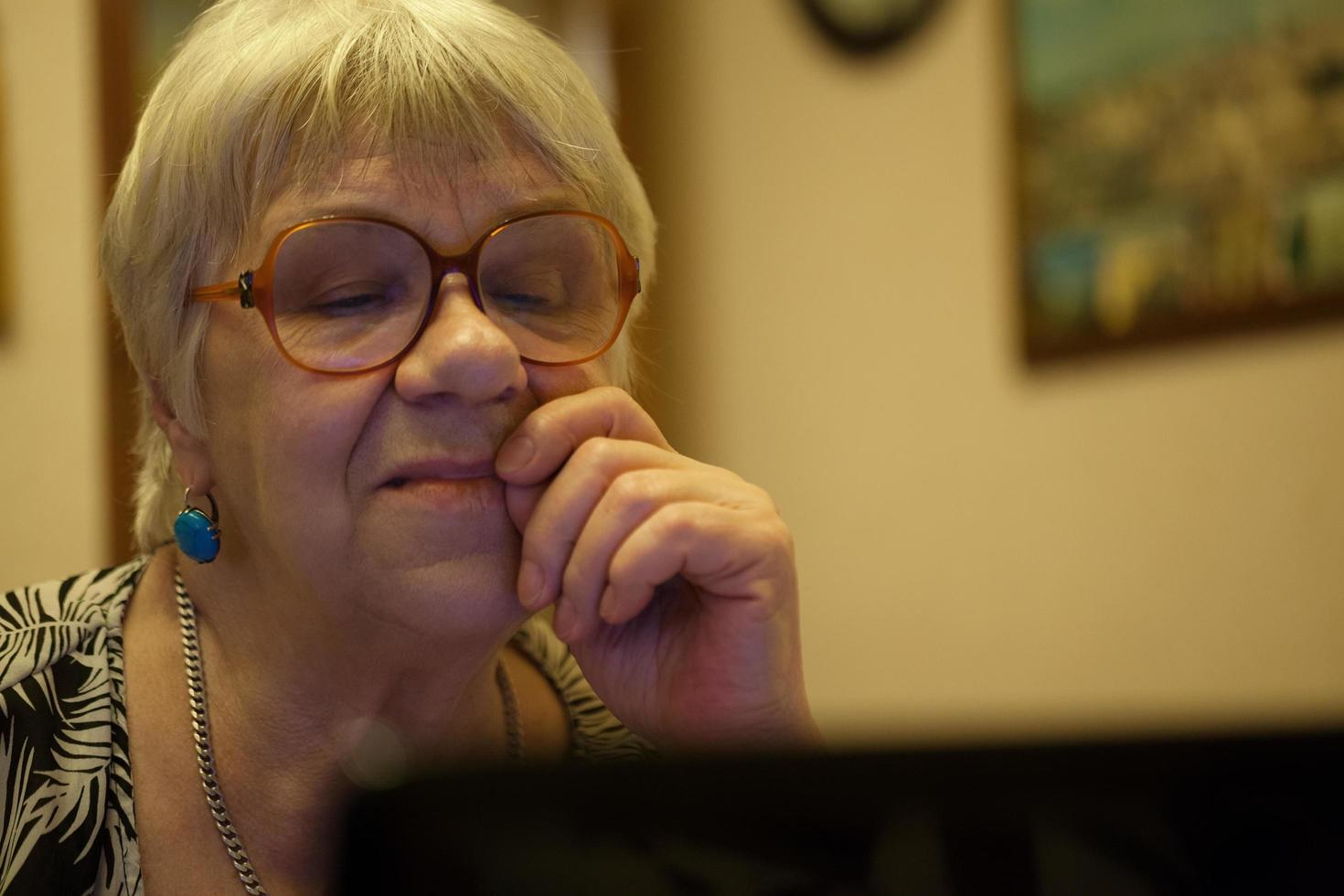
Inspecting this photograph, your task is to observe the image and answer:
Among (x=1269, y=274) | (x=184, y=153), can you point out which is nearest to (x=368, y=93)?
(x=184, y=153)

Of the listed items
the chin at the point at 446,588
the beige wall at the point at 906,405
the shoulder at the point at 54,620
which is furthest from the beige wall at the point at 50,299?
the chin at the point at 446,588

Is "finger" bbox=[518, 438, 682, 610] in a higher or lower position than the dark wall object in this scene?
lower

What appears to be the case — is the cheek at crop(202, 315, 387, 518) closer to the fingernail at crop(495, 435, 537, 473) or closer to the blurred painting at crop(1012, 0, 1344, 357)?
the fingernail at crop(495, 435, 537, 473)

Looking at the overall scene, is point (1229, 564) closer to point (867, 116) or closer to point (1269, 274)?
point (1269, 274)

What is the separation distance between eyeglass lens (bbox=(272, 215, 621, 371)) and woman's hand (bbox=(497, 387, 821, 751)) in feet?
0.31

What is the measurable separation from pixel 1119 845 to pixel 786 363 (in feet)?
7.64

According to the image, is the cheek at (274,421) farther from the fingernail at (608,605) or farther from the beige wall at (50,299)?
the beige wall at (50,299)

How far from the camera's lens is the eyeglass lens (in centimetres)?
96

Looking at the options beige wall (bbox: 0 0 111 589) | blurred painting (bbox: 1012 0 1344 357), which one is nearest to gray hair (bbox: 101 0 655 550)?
beige wall (bbox: 0 0 111 589)

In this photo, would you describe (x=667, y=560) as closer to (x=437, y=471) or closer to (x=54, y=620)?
(x=437, y=471)

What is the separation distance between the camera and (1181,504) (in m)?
2.05

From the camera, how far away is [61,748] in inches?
39.5

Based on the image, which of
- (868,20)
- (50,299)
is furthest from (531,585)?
(868,20)

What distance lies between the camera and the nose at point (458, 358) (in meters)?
0.92
